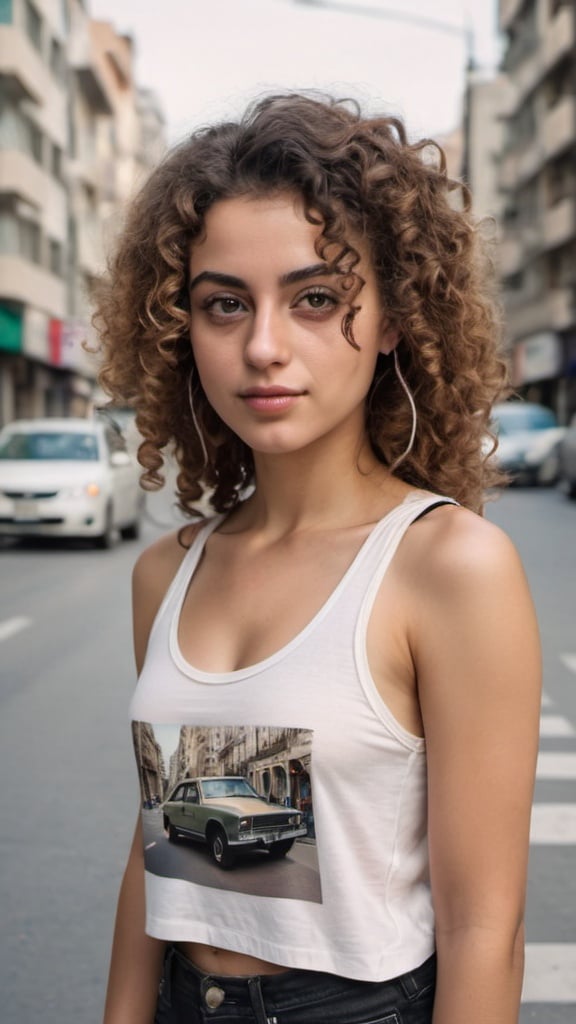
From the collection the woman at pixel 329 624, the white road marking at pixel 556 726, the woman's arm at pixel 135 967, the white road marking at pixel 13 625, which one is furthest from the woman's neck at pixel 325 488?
the white road marking at pixel 13 625

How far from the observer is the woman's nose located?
177cm

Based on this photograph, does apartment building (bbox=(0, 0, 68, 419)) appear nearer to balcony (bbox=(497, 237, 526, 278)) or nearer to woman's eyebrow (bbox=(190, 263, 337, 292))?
balcony (bbox=(497, 237, 526, 278))

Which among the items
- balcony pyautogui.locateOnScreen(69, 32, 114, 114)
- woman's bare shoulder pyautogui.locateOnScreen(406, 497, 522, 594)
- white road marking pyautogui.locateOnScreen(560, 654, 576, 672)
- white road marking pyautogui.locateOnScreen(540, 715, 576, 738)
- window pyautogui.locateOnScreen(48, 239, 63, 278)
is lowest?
white road marking pyautogui.locateOnScreen(560, 654, 576, 672)

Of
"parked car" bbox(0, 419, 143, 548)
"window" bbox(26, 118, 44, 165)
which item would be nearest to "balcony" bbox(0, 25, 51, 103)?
"window" bbox(26, 118, 44, 165)

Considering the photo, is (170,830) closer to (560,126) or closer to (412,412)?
(412,412)

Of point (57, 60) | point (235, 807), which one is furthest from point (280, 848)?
point (57, 60)

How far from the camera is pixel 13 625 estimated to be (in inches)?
413

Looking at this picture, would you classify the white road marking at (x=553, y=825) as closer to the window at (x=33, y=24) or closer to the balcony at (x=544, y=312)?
the balcony at (x=544, y=312)

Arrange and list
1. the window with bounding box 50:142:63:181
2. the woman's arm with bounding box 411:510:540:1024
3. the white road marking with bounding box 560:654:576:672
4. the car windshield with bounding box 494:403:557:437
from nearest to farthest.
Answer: the woman's arm with bounding box 411:510:540:1024, the white road marking with bounding box 560:654:576:672, the car windshield with bounding box 494:403:557:437, the window with bounding box 50:142:63:181

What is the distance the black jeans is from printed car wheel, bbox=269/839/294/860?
0.47 feet

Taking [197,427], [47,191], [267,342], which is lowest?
[197,427]

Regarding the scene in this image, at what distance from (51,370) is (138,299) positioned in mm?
51127

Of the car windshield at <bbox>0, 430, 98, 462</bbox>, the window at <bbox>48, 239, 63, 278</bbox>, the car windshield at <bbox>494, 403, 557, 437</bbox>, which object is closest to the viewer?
the car windshield at <bbox>0, 430, 98, 462</bbox>

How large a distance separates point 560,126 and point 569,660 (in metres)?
40.6
